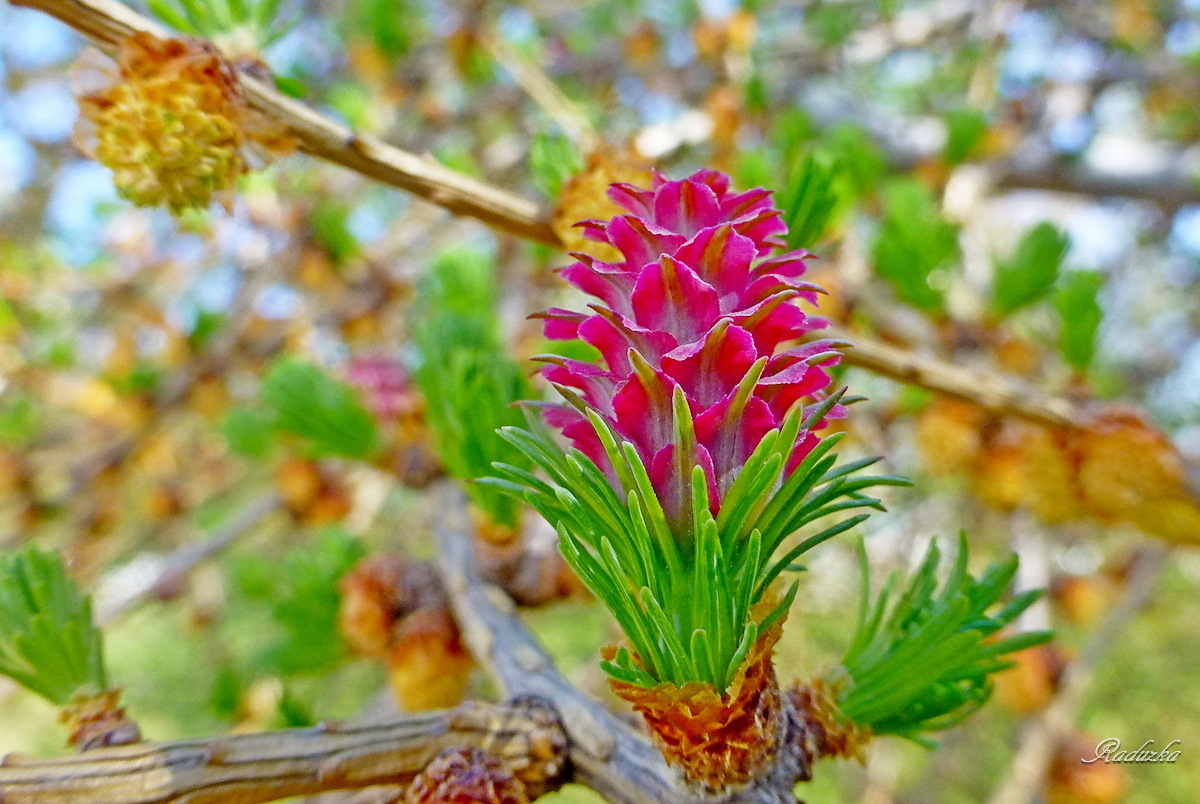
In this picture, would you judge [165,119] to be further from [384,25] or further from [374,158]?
[384,25]

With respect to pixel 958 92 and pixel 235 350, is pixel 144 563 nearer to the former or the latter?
pixel 235 350

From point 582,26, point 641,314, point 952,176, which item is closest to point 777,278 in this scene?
point 641,314

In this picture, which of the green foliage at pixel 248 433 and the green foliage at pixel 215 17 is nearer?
the green foliage at pixel 215 17

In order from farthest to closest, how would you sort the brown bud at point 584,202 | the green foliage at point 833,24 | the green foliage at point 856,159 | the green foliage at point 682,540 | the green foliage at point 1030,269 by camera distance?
1. the green foliage at point 833,24
2. the green foliage at point 856,159
3. the green foliage at point 1030,269
4. the brown bud at point 584,202
5. the green foliage at point 682,540

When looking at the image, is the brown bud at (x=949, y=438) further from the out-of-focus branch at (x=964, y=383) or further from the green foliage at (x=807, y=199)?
the green foliage at (x=807, y=199)

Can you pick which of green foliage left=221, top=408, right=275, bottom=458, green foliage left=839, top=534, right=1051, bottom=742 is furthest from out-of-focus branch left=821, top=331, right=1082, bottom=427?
green foliage left=221, top=408, right=275, bottom=458

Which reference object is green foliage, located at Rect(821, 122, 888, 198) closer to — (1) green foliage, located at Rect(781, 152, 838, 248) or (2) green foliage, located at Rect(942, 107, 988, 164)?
(2) green foliage, located at Rect(942, 107, 988, 164)

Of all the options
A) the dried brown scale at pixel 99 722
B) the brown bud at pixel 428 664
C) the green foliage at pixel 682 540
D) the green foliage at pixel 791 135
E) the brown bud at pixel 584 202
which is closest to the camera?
the green foliage at pixel 682 540
